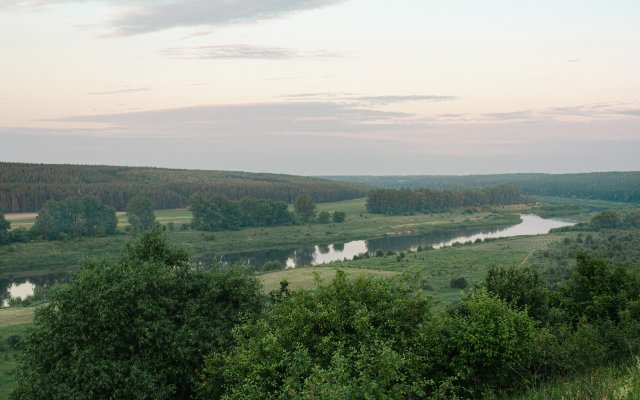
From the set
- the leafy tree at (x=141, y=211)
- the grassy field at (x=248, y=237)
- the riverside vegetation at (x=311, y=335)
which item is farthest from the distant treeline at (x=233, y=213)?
the riverside vegetation at (x=311, y=335)

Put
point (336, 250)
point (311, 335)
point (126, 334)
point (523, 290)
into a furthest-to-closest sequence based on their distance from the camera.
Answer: point (336, 250) → point (523, 290) → point (126, 334) → point (311, 335)

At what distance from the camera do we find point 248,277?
86.0 ft

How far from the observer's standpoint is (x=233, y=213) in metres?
131

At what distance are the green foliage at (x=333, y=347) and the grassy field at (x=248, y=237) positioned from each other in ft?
167

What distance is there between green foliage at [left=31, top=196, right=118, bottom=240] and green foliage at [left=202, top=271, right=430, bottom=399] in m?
95.6

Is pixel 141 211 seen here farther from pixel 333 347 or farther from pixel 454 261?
pixel 333 347

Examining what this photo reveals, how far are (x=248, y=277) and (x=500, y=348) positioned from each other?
500 inches

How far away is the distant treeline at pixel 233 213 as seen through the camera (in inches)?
4943

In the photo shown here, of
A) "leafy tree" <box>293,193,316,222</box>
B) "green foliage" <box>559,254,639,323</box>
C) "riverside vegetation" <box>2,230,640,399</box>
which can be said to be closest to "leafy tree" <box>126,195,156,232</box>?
"leafy tree" <box>293,193,316,222</box>

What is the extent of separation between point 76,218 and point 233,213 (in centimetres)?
3393

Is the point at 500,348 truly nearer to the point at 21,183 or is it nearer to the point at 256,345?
the point at 256,345

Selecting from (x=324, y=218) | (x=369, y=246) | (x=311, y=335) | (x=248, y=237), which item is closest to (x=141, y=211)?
(x=248, y=237)

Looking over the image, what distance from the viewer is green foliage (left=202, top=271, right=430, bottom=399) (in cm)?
1306

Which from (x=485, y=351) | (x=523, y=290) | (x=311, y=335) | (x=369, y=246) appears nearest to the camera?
(x=485, y=351)
